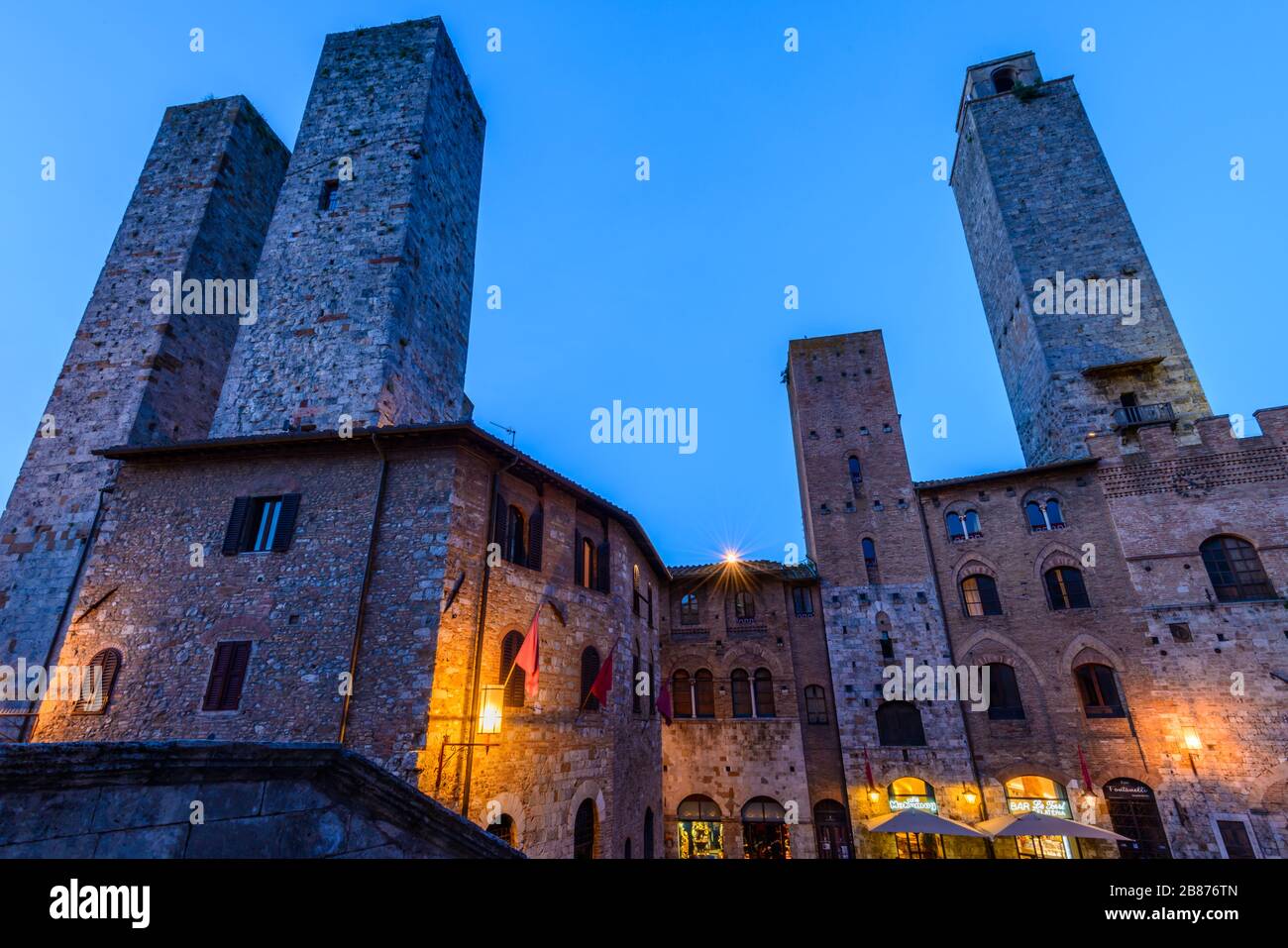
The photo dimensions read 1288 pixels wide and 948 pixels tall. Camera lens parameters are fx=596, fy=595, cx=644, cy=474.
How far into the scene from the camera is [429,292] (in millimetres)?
17422

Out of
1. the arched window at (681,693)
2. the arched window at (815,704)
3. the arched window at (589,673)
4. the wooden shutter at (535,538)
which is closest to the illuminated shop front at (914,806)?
the arched window at (815,704)

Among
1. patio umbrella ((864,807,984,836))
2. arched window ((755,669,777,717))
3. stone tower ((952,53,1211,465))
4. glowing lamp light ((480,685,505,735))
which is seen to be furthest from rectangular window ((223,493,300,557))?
stone tower ((952,53,1211,465))

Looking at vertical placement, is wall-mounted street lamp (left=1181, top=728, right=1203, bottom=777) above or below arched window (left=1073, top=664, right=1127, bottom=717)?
below

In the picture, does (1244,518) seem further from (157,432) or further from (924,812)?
(157,432)

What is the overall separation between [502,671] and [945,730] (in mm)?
14539

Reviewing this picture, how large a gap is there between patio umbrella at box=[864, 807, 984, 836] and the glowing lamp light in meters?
11.7

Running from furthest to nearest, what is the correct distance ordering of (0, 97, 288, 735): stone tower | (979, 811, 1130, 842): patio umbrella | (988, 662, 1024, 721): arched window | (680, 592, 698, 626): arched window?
(680, 592, 698, 626): arched window, (988, 662, 1024, 721): arched window, (979, 811, 1130, 842): patio umbrella, (0, 97, 288, 735): stone tower

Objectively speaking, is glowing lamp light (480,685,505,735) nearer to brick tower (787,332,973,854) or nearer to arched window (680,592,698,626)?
arched window (680,592,698,626)

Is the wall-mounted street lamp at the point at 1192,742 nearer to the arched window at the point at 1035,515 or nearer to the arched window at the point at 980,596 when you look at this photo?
the arched window at the point at 980,596

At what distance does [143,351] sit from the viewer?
15852 millimetres

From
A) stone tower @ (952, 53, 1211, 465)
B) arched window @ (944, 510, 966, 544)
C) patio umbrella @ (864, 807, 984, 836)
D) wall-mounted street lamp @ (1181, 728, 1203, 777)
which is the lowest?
patio umbrella @ (864, 807, 984, 836)

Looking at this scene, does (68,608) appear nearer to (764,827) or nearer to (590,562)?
(590,562)

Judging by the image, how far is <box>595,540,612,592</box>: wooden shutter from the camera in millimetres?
15469
